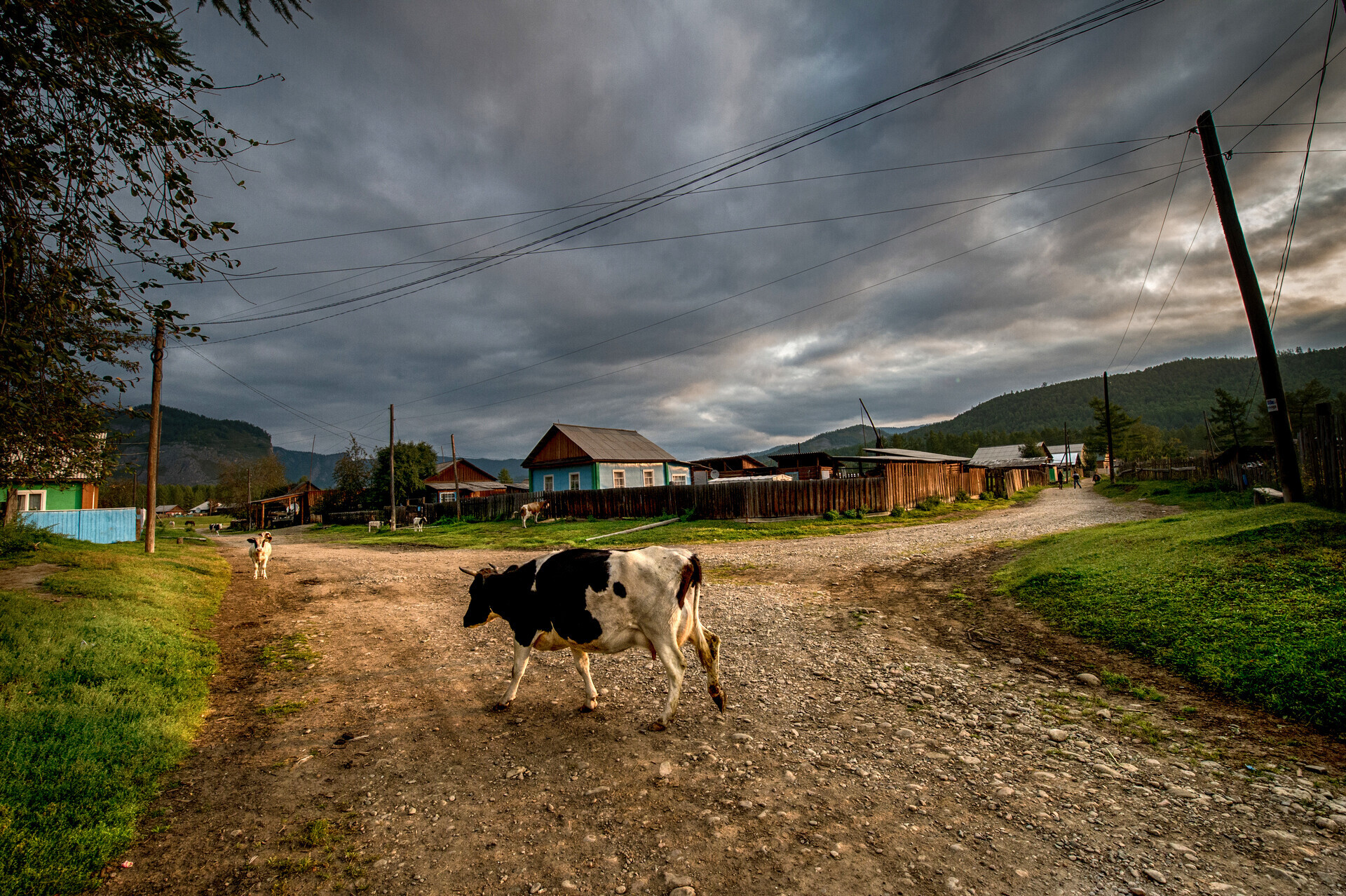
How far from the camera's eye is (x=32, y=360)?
202 inches

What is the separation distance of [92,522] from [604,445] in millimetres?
27518

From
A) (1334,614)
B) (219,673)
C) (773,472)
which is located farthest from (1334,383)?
(219,673)

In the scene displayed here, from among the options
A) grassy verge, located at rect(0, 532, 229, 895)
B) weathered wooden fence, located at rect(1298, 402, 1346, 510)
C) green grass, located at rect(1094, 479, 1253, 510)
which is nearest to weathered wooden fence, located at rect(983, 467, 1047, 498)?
green grass, located at rect(1094, 479, 1253, 510)

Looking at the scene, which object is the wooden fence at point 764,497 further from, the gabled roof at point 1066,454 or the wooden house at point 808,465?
the gabled roof at point 1066,454

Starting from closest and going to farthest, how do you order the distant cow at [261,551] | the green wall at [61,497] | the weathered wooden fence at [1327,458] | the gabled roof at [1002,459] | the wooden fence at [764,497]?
the weathered wooden fence at [1327,458], the distant cow at [261,551], the wooden fence at [764,497], the green wall at [61,497], the gabled roof at [1002,459]

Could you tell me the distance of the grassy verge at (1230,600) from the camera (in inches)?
185

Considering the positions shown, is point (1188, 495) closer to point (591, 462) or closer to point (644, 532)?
point (644, 532)

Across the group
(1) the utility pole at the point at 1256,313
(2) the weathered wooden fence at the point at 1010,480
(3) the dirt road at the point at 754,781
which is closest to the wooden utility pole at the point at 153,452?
(3) the dirt road at the point at 754,781

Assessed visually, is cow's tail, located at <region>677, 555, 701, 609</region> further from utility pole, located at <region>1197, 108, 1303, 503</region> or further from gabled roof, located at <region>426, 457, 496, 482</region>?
gabled roof, located at <region>426, 457, 496, 482</region>

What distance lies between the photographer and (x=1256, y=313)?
11.0 metres

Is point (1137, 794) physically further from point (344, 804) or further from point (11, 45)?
point (11, 45)

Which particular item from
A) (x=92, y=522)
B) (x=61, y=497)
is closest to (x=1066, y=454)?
(x=92, y=522)

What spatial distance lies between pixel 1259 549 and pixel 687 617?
26.6 ft

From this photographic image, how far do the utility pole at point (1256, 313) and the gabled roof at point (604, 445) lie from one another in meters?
32.6
